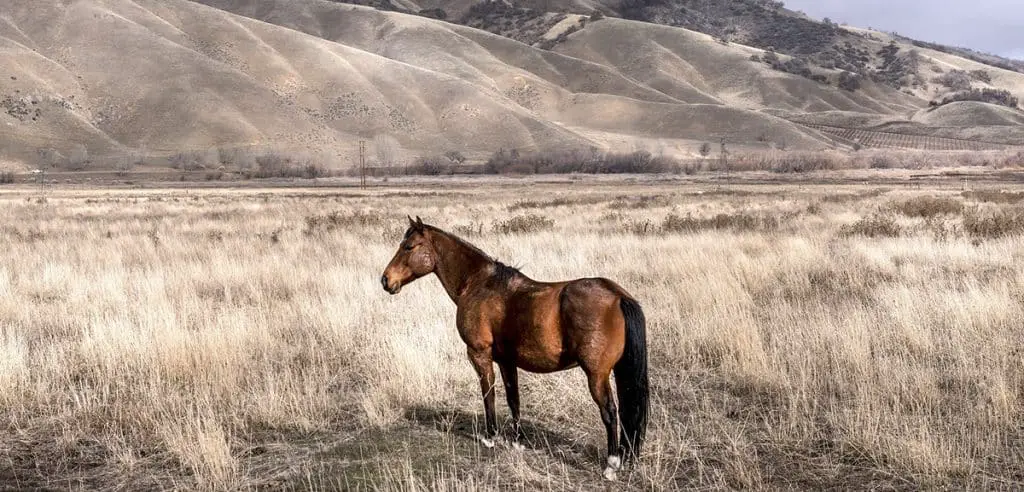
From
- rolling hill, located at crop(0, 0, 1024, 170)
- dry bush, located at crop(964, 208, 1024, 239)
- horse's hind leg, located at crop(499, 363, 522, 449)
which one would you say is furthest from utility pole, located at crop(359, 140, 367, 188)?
horse's hind leg, located at crop(499, 363, 522, 449)

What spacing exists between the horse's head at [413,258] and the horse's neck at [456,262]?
2.4 inches

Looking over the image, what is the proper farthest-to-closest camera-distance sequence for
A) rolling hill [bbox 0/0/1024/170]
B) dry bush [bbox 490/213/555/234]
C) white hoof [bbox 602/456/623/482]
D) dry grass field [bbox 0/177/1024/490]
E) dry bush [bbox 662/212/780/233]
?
rolling hill [bbox 0/0/1024/170], dry bush [bbox 490/213/555/234], dry bush [bbox 662/212/780/233], dry grass field [bbox 0/177/1024/490], white hoof [bbox 602/456/623/482]

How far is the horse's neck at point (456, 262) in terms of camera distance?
462 centimetres

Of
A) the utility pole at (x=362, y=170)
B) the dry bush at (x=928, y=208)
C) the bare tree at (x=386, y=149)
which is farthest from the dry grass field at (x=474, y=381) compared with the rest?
the bare tree at (x=386, y=149)

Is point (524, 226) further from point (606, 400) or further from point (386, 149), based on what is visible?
point (386, 149)

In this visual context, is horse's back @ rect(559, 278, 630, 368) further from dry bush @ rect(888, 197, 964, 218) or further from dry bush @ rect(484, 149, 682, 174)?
dry bush @ rect(484, 149, 682, 174)

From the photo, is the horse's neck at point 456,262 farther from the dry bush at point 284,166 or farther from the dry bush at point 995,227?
the dry bush at point 284,166

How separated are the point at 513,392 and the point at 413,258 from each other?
1.07m

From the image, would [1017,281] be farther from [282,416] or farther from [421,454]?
[282,416]

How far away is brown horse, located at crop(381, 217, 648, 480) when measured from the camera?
388cm

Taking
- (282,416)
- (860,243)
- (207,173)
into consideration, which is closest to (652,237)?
(860,243)

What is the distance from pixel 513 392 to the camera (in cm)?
453

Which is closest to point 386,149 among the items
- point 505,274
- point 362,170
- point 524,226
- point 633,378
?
point 362,170

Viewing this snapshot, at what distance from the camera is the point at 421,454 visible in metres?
4.88
